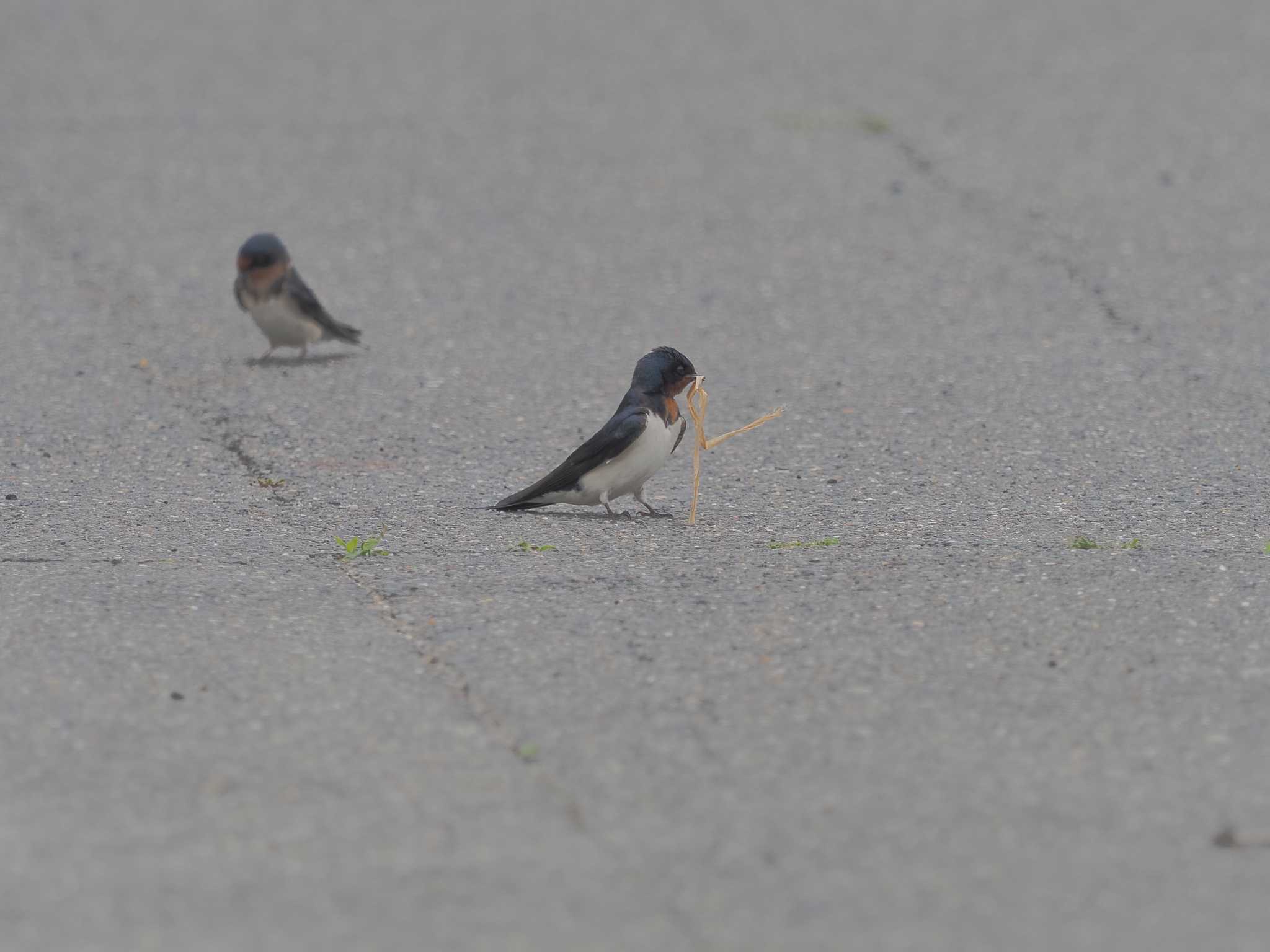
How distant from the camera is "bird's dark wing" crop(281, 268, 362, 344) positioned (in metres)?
8.52

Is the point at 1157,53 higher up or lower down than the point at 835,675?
higher up

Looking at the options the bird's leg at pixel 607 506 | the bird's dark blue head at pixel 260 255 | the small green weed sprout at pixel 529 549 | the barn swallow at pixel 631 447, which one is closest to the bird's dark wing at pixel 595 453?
the barn swallow at pixel 631 447

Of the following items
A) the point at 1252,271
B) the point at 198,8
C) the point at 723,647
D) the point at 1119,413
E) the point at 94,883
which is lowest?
the point at 94,883

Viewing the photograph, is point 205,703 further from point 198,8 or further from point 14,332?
point 198,8

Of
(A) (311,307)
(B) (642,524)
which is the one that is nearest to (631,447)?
(B) (642,524)

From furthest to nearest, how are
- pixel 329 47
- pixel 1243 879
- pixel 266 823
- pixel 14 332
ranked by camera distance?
pixel 329 47, pixel 14 332, pixel 266 823, pixel 1243 879

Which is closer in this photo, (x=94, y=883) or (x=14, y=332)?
(x=94, y=883)

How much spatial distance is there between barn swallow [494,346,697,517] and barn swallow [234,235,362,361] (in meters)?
2.62

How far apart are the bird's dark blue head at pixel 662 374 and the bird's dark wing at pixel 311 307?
274 cm

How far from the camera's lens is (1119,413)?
750 cm

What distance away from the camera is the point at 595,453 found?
6.06 meters

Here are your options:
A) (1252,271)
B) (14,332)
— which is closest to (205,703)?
(14,332)

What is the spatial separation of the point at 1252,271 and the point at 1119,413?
107 inches

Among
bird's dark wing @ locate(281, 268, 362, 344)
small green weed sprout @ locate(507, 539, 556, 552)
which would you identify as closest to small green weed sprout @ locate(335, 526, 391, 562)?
small green weed sprout @ locate(507, 539, 556, 552)
